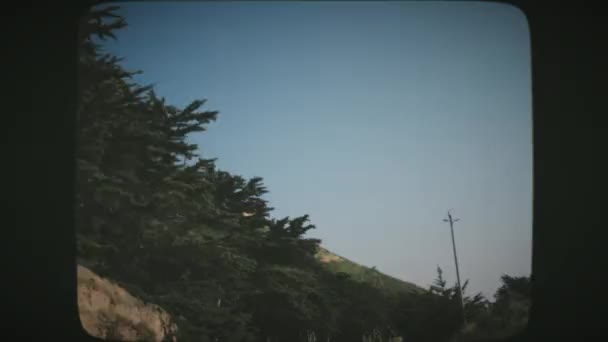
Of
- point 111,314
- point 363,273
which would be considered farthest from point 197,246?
point 363,273

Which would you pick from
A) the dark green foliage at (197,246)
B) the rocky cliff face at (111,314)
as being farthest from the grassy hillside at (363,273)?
the rocky cliff face at (111,314)

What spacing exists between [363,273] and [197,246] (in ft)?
26.2

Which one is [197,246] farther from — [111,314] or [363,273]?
[363,273]

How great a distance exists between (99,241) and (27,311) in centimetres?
457

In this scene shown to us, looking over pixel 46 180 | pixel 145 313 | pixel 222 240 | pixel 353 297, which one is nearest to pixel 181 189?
pixel 222 240

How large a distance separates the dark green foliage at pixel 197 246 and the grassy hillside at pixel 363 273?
226 mm

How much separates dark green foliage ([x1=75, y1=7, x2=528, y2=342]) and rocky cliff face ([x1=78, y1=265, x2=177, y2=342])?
1275 millimetres

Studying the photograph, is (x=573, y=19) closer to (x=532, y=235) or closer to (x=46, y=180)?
(x=532, y=235)

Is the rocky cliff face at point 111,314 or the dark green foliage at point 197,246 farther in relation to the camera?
the dark green foliage at point 197,246

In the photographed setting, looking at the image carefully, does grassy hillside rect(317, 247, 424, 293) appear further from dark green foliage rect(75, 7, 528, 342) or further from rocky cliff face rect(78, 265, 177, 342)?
rocky cliff face rect(78, 265, 177, 342)

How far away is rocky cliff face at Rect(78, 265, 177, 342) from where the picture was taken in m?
2.91

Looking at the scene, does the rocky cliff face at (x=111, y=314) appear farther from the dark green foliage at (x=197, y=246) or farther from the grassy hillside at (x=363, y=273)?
the grassy hillside at (x=363, y=273)

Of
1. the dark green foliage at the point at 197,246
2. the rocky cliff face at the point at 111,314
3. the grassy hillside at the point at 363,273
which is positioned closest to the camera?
the rocky cliff face at the point at 111,314

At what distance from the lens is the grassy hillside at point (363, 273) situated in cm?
1216
